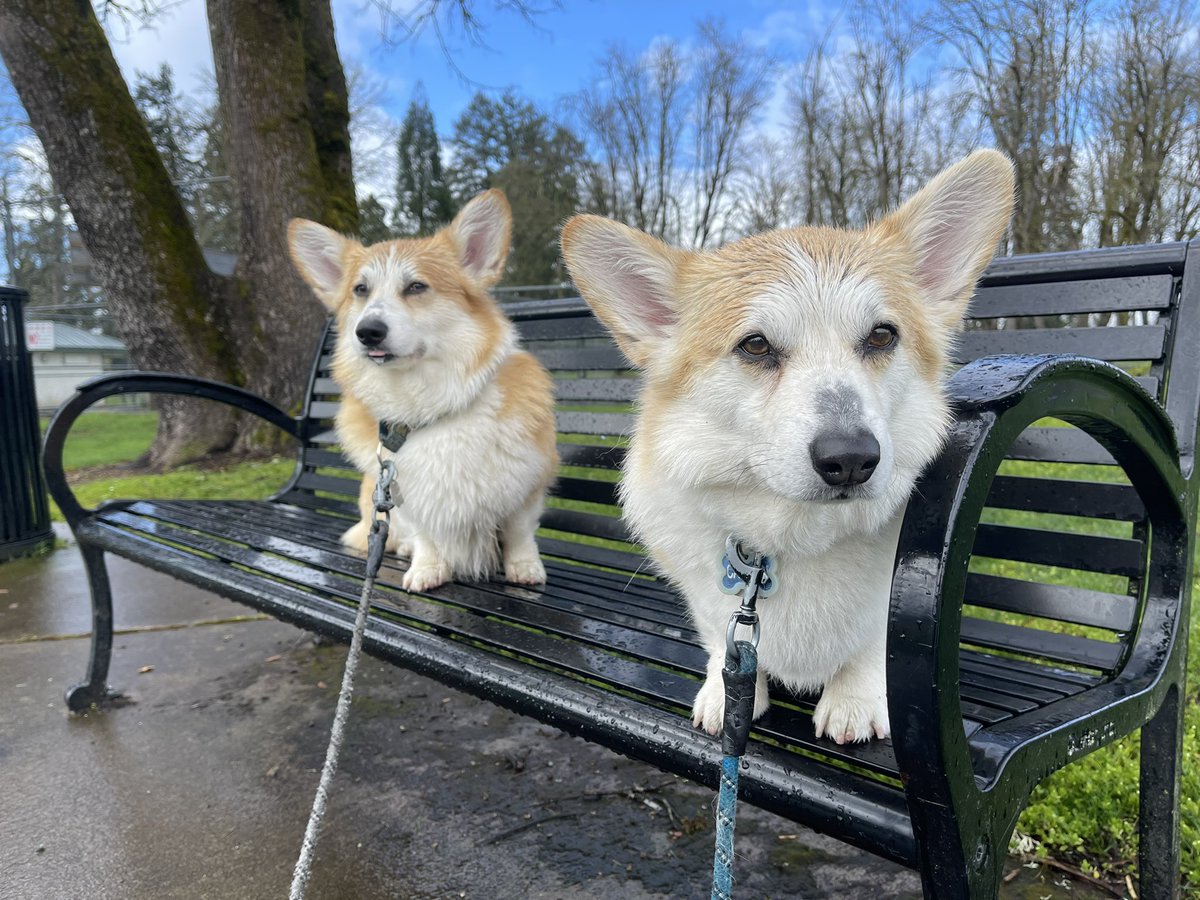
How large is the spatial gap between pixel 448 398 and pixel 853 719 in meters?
1.76

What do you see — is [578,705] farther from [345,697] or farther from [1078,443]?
[1078,443]

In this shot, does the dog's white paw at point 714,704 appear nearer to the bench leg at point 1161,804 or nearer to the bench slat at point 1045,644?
the bench slat at point 1045,644

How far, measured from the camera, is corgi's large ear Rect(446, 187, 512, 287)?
2795 millimetres

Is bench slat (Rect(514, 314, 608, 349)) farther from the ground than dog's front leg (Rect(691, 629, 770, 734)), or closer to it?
farther from the ground

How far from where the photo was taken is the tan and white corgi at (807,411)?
1249 millimetres

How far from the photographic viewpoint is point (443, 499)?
2426mm

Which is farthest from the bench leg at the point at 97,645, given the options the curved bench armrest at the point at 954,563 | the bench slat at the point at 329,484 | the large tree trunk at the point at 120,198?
the large tree trunk at the point at 120,198

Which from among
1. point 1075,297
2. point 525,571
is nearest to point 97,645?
point 525,571

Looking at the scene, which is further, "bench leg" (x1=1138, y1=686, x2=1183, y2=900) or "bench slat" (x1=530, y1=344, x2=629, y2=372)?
"bench slat" (x1=530, y1=344, x2=629, y2=372)

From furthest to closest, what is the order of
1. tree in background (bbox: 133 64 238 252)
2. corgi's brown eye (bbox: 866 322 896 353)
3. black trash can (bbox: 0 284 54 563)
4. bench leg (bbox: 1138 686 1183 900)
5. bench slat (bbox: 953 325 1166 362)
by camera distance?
tree in background (bbox: 133 64 238 252) → black trash can (bbox: 0 284 54 563) → bench slat (bbox: 953 325 1166 362) → bench leg (bbox: 1138 686 1183 900) → corgi's brown eye (bbox: 866 322 896 353)

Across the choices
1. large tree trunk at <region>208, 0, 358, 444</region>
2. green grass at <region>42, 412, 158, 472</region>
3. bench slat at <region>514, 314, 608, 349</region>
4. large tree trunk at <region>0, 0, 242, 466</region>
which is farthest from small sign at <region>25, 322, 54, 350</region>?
bench slat at <region>514, 314, 608, 349</region>

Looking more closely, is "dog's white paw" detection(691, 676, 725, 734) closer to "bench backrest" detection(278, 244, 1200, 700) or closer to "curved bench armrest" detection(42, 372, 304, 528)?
"bench backrest" detection(278, 244, 1200, 700)

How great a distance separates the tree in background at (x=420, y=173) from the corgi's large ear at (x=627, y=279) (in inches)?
1409

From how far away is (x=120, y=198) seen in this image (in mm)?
6777
